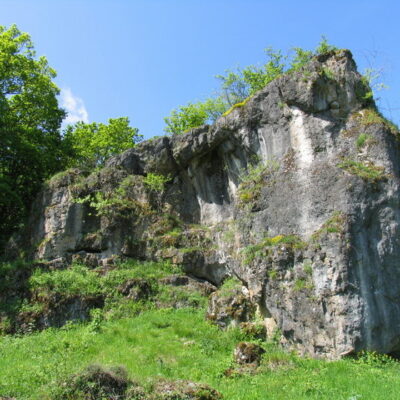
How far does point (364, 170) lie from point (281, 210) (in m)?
3.00

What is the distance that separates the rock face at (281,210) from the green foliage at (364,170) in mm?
33

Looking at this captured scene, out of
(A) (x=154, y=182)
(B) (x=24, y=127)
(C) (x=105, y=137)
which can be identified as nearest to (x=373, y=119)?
(A) (x=154, y=182)

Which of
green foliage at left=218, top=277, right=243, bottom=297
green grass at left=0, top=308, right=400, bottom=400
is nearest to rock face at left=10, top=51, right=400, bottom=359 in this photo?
green foliage at left=218, top=277, right=243, bottom=297

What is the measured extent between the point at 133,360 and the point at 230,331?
3549mm

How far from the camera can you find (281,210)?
51.0 ft

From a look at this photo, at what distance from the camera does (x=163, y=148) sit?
23031 millimetres

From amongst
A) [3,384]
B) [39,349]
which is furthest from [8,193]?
[3,384]

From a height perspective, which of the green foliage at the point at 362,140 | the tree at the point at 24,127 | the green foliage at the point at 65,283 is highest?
the tree at the point at 24,127

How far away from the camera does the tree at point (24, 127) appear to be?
79.8 ft

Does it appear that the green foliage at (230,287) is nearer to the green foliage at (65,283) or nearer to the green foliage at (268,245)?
the green foliage at (268,245)

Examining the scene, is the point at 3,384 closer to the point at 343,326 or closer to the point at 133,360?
the point at 133,360

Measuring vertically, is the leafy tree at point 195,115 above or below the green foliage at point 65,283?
above

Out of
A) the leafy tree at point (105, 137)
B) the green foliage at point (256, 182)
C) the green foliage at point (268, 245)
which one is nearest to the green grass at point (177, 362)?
the green foliage at point (268, 245)

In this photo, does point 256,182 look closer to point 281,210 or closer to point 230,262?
point 281,210
